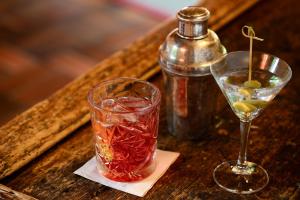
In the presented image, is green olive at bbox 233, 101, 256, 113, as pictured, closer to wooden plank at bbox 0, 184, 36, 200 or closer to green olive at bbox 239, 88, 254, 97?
green olive at bbox 239, 88, 254, 97

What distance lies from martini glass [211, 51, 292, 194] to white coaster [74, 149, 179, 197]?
6cm

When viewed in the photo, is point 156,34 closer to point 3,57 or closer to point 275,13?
point 275,13

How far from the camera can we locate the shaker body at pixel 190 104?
76cm

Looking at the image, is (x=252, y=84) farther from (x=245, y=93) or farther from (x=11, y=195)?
(x=11, y=195)

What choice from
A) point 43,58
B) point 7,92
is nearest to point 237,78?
point 7,92

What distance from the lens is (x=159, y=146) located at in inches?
30.8

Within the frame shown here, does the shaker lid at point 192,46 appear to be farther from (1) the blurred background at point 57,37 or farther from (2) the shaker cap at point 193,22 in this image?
(1) the blurred background at point 57,37

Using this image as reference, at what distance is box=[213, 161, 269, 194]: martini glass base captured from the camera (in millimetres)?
708

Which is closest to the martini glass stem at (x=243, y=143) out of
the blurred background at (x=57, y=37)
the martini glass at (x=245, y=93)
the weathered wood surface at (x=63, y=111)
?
the martini glass at (x=245, y=93)

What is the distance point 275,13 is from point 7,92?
3.01 ft

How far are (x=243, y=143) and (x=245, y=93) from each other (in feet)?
0.28

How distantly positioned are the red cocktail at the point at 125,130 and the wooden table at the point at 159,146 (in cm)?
3

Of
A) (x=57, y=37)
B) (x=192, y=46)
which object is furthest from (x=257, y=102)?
(x=57, y=37)

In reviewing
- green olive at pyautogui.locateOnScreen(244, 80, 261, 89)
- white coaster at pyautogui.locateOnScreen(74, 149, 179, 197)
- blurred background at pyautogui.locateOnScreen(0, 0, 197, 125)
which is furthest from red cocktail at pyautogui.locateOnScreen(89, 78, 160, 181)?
blurred background at pyautogui.locateOnScreen(0, 0, 197, 125)
